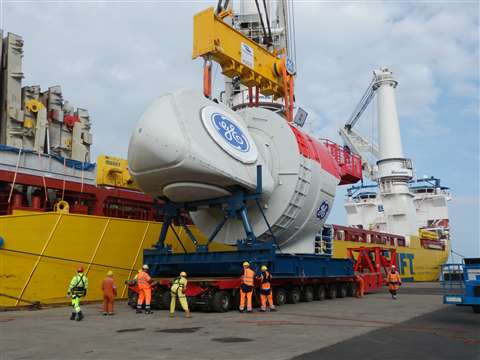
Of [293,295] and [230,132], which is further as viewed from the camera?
[293,295]

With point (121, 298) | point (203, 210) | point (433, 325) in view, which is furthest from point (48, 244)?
point (433, 325)

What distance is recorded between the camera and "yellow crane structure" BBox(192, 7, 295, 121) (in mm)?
16766

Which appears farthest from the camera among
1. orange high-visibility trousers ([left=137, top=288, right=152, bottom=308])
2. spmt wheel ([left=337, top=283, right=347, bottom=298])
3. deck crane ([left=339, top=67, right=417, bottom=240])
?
deck crane ([left=339, top=67, right=417, bottom=240])

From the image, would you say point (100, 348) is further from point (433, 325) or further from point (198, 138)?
point (433, 325)

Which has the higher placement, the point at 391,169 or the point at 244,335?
the point at 391,169

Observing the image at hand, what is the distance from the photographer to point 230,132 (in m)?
13.6

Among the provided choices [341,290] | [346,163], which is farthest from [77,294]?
[346,163]

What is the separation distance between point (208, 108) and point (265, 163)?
2545 mm

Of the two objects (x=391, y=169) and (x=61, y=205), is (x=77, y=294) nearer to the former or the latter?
(x=61, y=205)

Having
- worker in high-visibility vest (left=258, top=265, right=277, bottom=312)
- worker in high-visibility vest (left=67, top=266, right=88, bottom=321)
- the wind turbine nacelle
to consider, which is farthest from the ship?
worker in high-visibility vest (left=67, top=266, right=88, bottom=321)

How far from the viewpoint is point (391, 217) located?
136 ft

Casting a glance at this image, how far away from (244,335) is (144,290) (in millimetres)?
4812

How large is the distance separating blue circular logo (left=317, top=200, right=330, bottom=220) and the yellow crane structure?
4.90m

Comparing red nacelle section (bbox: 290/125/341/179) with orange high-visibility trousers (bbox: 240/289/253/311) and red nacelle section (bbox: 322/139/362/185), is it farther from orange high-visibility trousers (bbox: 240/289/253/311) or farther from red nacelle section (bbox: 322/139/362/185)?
orange high-visibility trousers (bbox: 240/289/253/311)
